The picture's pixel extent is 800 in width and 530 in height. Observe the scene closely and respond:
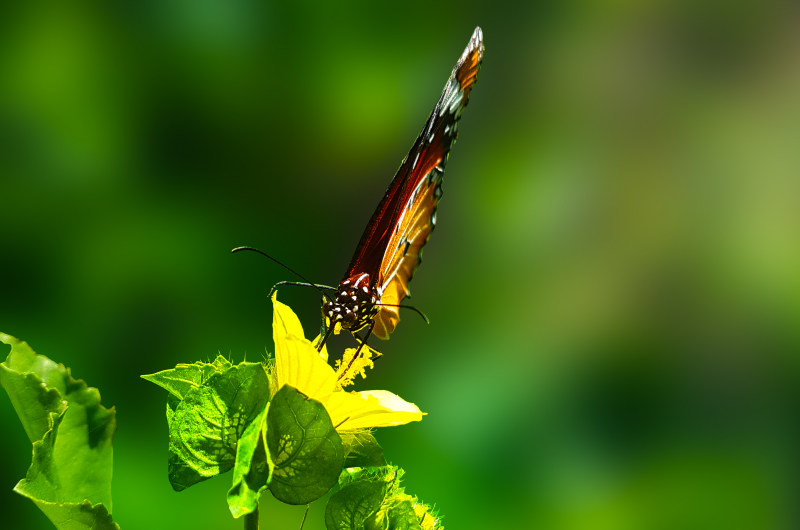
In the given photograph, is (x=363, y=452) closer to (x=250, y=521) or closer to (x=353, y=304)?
(x=250, y=521)

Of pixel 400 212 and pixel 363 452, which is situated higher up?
pixel 400 212

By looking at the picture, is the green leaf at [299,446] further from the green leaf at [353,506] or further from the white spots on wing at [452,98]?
the white spots on wing at [452,98]

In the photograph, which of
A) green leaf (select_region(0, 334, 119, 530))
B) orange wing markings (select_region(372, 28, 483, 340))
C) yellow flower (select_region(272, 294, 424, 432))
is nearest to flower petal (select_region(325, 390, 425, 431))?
yellow flower (select_region(272, 294, 424, 432))

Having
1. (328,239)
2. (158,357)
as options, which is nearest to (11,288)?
(158,357)

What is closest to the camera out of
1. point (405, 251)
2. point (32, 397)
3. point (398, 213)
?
point (32, 397)

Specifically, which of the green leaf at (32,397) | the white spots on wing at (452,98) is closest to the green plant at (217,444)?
the green leaf at (32,397)

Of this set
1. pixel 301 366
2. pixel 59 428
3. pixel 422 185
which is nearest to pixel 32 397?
pixel 59 428

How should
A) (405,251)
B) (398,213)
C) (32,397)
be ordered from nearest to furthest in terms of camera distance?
(32,397) → (398,213) → (405,251)
